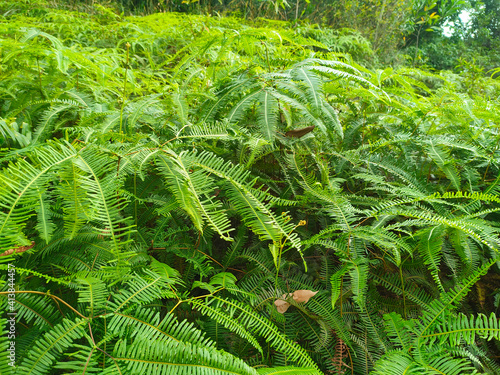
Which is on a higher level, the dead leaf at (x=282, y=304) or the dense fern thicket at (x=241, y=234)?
the dense fern thicket at (x=241, y=234)

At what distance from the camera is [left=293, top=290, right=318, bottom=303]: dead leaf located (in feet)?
4.13

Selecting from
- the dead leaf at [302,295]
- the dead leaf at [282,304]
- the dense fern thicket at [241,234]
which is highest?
the dense fern thicket at [241,234]

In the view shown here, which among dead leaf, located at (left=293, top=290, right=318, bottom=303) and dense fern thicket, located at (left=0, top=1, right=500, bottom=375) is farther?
dead leaf, located at (left=293, top=290, right=318, bottom=303)

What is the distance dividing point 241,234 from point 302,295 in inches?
14.6

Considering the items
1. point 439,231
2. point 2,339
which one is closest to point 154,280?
point 2,339

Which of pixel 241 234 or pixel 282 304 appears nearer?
pixel 282 304

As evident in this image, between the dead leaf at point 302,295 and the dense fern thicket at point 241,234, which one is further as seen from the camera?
the dead leaf at point 302,295

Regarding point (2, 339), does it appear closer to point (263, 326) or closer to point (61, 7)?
point (263, 326)

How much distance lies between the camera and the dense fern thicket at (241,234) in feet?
2.98

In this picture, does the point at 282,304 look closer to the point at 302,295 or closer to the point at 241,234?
the point at 302,295

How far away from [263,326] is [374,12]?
9.33 m

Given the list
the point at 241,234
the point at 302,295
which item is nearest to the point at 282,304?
the point at 302,295

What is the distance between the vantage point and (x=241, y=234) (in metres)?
1.42

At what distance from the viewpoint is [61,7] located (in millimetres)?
5781
